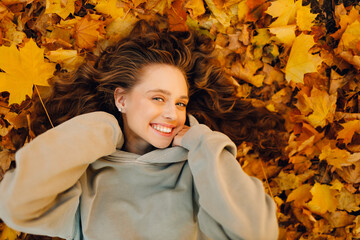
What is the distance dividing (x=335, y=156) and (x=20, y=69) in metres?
2.13

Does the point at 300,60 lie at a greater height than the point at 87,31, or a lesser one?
lesser

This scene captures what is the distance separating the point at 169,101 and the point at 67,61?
85 centimetres

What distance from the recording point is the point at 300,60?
205 cm

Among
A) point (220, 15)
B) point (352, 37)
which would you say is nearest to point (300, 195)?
point (352, 37)

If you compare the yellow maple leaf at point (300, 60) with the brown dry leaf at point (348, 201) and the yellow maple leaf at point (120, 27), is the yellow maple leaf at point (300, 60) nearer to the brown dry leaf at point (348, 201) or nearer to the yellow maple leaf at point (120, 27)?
the brown dry leaf at point (348, 201)

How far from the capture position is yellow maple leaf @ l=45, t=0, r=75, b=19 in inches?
77.9

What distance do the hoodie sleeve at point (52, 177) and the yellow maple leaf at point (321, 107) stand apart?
1390mm

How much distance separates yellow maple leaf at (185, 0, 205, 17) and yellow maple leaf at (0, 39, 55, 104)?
1.01 m

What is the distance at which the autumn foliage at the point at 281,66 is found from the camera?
2049 mm

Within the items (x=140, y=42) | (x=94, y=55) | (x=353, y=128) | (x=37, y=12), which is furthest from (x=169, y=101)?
(x=353, y=128)

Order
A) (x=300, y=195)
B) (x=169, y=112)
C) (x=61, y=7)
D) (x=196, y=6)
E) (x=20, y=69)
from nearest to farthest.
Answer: (x=169, y=112), (x=20, y=69), (x=61, y=7), (x=196, y=6), (x=300, y=195)

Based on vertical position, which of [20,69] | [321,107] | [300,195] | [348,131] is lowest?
[300,195]

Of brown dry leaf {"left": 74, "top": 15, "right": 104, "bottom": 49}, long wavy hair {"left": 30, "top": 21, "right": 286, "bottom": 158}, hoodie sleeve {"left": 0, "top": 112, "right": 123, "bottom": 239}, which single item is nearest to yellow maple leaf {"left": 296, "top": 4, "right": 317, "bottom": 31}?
long wavy hair {"left": 30, "top": 21, "right": 286, "bottom": 158}

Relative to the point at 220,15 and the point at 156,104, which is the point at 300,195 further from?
the point at 220,15
